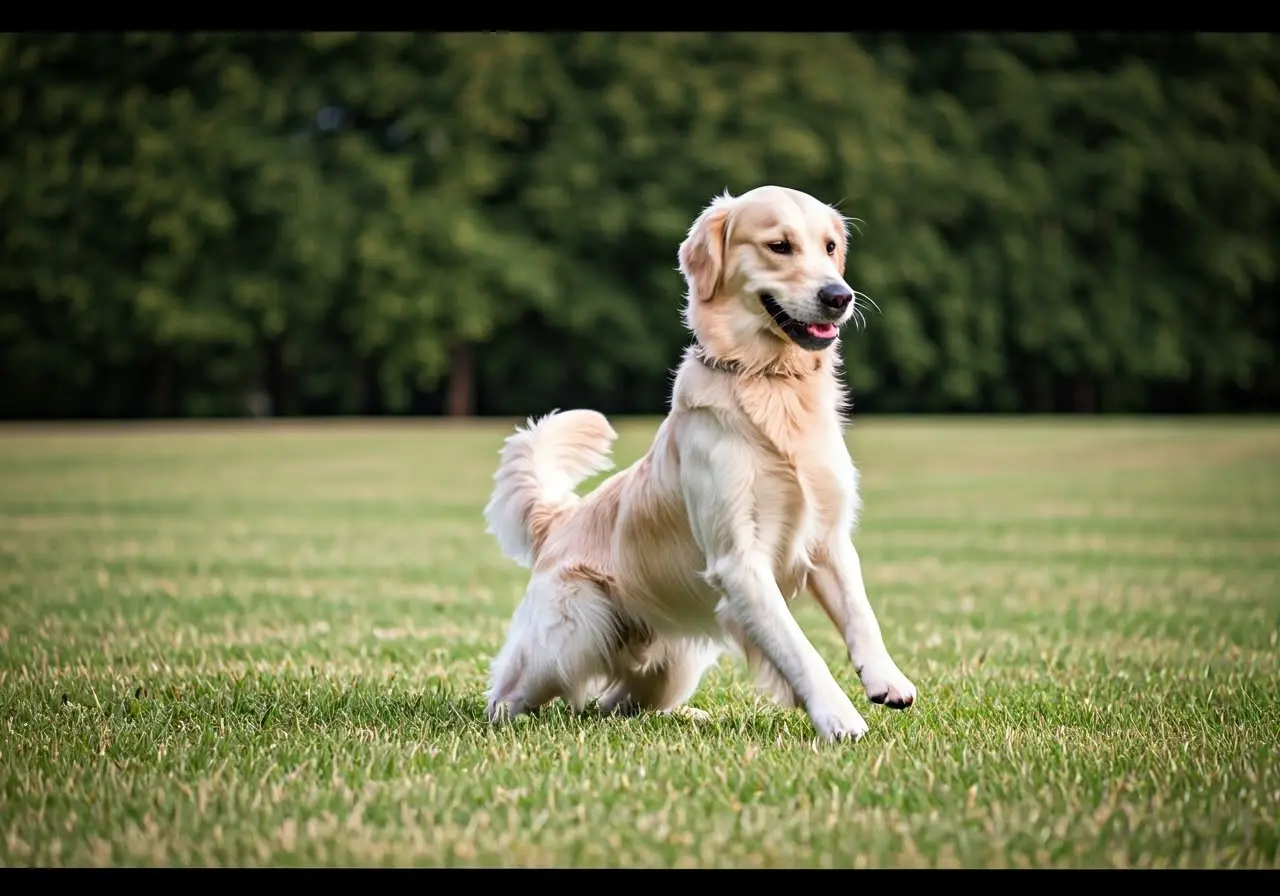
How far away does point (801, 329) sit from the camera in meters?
4.20

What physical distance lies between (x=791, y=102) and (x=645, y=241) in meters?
5.69

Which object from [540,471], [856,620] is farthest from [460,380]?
[856,620]

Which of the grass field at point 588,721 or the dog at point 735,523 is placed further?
the dog at point 735,523

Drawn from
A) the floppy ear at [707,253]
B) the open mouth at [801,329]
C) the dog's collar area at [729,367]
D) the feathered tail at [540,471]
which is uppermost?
the floppy ear at [707,253]

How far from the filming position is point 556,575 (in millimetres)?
4535

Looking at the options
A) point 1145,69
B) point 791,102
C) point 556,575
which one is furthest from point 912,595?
point 1145,69

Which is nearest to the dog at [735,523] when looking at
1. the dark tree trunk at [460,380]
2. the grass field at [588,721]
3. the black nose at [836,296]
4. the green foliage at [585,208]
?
the black nose at [836,296]

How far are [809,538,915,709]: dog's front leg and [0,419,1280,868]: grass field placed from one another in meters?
0.15

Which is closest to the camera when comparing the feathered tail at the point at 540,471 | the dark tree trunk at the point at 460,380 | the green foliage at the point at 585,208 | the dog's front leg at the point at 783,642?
the dog's front leg at the point at 783,642

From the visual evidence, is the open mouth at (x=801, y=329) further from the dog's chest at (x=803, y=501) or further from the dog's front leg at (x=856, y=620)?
the dog's front leg at (x=856, y=620)

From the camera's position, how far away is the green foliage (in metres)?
35.5

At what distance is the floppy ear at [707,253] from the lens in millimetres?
4316

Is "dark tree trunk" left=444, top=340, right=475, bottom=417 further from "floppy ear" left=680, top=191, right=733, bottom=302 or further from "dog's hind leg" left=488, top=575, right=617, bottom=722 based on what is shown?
"floppy ear" left=680, top=191, right=733, bottom=302

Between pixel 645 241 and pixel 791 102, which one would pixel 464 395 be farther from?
pixel 791 102
